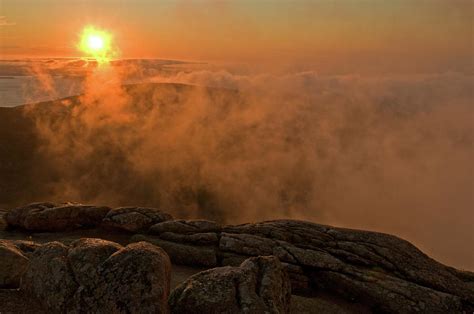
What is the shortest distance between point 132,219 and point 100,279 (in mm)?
22213

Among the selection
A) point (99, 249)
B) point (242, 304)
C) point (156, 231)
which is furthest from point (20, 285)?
point (156, 231)

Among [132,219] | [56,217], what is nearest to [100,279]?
[132,219]

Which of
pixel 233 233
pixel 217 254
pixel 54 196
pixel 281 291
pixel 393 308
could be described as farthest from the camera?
pixel 54 196

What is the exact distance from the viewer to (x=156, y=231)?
41500mm

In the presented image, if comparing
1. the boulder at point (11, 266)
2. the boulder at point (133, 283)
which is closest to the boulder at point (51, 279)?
the boulder at point (11, 266)

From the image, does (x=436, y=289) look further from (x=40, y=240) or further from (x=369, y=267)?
(x=40, y=240)

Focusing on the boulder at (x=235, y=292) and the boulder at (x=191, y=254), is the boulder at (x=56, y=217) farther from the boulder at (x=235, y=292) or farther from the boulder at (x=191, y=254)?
the boulder at (x=235, y=292)

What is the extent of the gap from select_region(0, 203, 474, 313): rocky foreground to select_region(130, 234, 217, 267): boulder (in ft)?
0.31

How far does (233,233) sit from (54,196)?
18147cm

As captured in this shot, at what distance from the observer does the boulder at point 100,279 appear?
19828 mm

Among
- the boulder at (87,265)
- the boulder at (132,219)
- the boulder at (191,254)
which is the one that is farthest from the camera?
the boulder at (132,219)

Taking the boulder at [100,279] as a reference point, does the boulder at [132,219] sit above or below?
above

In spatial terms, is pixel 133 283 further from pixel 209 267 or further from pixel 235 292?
pixel 209 267

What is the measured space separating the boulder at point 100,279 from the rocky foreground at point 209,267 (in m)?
0.05
